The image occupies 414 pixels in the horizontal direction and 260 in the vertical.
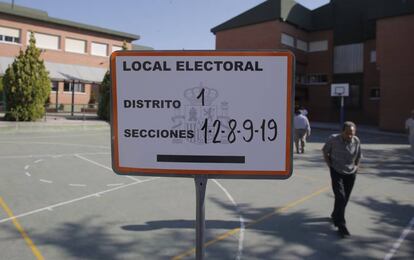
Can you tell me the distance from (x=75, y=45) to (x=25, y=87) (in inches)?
780

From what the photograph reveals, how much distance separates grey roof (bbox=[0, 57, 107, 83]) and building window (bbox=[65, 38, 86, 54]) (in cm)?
191

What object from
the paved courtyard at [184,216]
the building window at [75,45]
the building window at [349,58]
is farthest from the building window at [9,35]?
the building window at [349,58]

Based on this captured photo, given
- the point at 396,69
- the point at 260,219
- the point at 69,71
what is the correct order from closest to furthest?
1. the point at 260,219
2. the point at 396,69
3. the point at 69,71

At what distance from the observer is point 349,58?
36.8 meters

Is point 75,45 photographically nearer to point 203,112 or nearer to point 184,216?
point 184,216

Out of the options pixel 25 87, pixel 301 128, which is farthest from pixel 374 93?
pixel 25 87

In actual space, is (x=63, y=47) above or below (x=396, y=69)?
above

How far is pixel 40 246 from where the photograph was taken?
5.05 meters

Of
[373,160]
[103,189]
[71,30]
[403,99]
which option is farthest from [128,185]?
[71,30]

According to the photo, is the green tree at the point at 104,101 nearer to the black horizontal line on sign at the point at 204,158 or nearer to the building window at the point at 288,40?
the building window at the point at 288,40

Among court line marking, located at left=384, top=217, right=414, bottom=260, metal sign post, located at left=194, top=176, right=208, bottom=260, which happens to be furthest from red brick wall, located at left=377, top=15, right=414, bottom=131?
metal sign post, located at left=194, top=176, right=208, bottom=260

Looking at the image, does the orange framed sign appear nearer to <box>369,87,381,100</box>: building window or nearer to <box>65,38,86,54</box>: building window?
<box>369,87,381,100</box>: building window

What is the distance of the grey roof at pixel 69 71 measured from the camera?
35.0 metres

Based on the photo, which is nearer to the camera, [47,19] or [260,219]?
[260,219]
